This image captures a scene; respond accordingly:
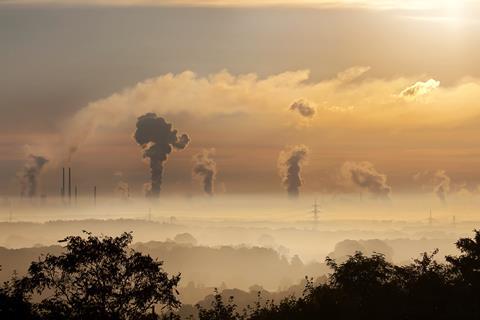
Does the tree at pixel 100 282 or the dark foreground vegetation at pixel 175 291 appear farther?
the dark foreground vegetation at pixel 175 291

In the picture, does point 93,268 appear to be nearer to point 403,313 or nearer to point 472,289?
point 403,313

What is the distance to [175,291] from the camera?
325ft

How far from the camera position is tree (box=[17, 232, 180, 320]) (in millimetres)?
86312

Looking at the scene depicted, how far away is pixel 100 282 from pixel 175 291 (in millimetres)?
12828

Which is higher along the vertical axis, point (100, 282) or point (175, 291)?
point (100, 282)

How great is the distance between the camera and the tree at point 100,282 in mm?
86312

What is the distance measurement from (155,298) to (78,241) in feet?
29.9

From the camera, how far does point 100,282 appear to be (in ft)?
289

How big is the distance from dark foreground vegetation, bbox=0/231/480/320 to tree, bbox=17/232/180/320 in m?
0.09

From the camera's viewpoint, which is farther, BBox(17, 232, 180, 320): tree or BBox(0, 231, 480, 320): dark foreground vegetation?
BBox(0, 231, 480, 320): dark foreground vegetation

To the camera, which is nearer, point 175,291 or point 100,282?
point 100,282

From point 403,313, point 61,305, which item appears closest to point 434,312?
point 403,313

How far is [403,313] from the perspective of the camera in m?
108

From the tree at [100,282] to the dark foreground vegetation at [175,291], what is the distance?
0.29 feet
